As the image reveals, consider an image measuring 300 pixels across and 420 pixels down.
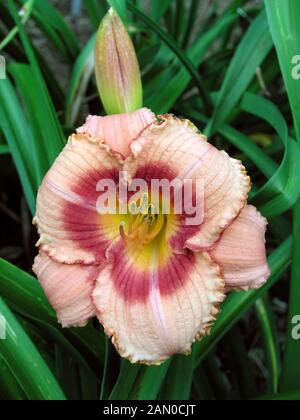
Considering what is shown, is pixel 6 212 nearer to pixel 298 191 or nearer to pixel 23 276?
pixel 23 276

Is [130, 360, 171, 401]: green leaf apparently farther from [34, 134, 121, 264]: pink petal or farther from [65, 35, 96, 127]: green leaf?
[65, 35, 96, 127]: green leaf

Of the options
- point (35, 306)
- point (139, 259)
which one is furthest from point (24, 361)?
point (139, 259)

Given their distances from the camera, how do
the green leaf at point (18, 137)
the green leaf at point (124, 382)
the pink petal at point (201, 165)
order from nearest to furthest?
the pink petal at point (201, 165), the green leaf at point (124, 382), the green leaf at point (18, 137)

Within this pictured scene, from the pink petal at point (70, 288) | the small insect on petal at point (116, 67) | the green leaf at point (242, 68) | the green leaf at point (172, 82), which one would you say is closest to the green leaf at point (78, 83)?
the green leaf at point (172, 82)

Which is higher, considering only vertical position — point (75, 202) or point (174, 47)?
point (174, 47)

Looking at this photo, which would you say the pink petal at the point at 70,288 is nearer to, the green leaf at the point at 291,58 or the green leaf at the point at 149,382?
the green leaf at the point at 149,382

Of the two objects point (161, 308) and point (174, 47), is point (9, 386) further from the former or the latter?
point (174, 47)

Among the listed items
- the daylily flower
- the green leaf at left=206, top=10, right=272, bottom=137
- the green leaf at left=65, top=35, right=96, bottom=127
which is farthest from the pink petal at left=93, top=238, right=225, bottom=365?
the green leaf at left=65, top=35, right=96, bottom=127
